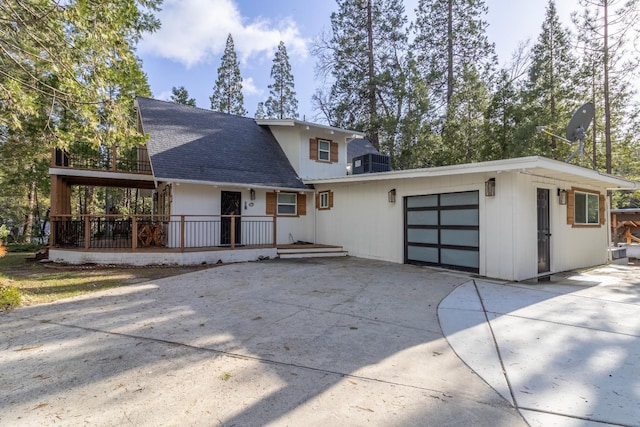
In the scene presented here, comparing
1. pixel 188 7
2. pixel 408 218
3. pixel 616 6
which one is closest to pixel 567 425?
pixel 408 218

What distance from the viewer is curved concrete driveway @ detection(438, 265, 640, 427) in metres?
2.37

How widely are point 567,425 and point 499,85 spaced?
61.4 ft

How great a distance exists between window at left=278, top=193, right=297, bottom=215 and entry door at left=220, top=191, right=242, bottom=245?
1593mm

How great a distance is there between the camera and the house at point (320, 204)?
23.9ft

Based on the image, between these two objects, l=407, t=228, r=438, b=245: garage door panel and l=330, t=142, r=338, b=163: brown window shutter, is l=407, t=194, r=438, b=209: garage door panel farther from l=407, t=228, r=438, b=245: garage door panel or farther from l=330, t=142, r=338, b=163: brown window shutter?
l=330, t=142, r=338, b=163: brown window shutter

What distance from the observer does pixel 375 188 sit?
1024 centimetres

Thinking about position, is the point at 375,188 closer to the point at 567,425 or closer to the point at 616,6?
the point at 567,425

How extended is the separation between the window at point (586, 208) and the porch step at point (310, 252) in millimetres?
6961

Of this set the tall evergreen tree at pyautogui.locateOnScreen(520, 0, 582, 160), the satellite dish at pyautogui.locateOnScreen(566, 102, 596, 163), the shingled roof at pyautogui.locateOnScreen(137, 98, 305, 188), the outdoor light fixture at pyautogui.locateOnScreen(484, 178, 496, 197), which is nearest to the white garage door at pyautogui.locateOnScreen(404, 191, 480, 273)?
the outdoor light fixture at pyautogui.locateOnScreen(484, 178, 496, 197)

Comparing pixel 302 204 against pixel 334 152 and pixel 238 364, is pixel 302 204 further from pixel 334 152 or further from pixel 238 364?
pixel 238 364

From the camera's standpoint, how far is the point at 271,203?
39.0 feet

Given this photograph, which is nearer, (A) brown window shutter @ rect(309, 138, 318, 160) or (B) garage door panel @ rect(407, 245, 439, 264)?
(B) garage door panel @ rect(407, 245, 439, 264)

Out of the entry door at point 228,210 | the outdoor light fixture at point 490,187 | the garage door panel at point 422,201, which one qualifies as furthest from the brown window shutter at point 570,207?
the entry door at point 228,210

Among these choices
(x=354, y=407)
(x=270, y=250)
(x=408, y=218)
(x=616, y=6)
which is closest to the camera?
(x=354, y=407)
